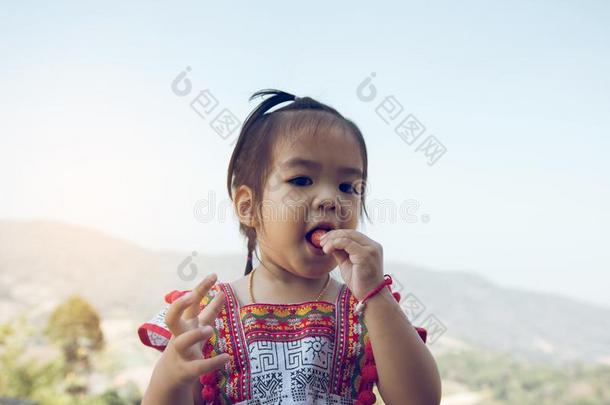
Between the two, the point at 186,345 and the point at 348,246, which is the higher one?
the point at 348,246

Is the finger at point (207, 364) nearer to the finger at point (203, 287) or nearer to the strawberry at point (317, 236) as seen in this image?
the finger at point (203, 287)

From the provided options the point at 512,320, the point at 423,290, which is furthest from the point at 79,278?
the point at 512,320

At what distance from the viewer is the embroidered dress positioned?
107 centimetres

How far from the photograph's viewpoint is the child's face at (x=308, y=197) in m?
1.10

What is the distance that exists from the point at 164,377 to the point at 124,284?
175 inches

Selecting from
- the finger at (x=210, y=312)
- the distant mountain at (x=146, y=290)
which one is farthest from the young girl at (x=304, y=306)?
the distant mountain at (x=146, y=290)

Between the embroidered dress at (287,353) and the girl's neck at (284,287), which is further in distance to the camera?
the girl's neck at (284,287)

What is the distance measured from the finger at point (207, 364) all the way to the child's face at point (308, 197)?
293mm

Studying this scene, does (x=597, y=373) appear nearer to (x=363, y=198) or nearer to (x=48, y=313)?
(x=48, y=313)

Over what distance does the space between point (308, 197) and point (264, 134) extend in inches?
8.4

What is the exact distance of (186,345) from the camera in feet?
2.88

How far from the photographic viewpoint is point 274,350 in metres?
1.10

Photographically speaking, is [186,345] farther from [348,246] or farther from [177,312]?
[348,246]

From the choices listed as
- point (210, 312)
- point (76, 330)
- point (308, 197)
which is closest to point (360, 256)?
point (308, 197)
